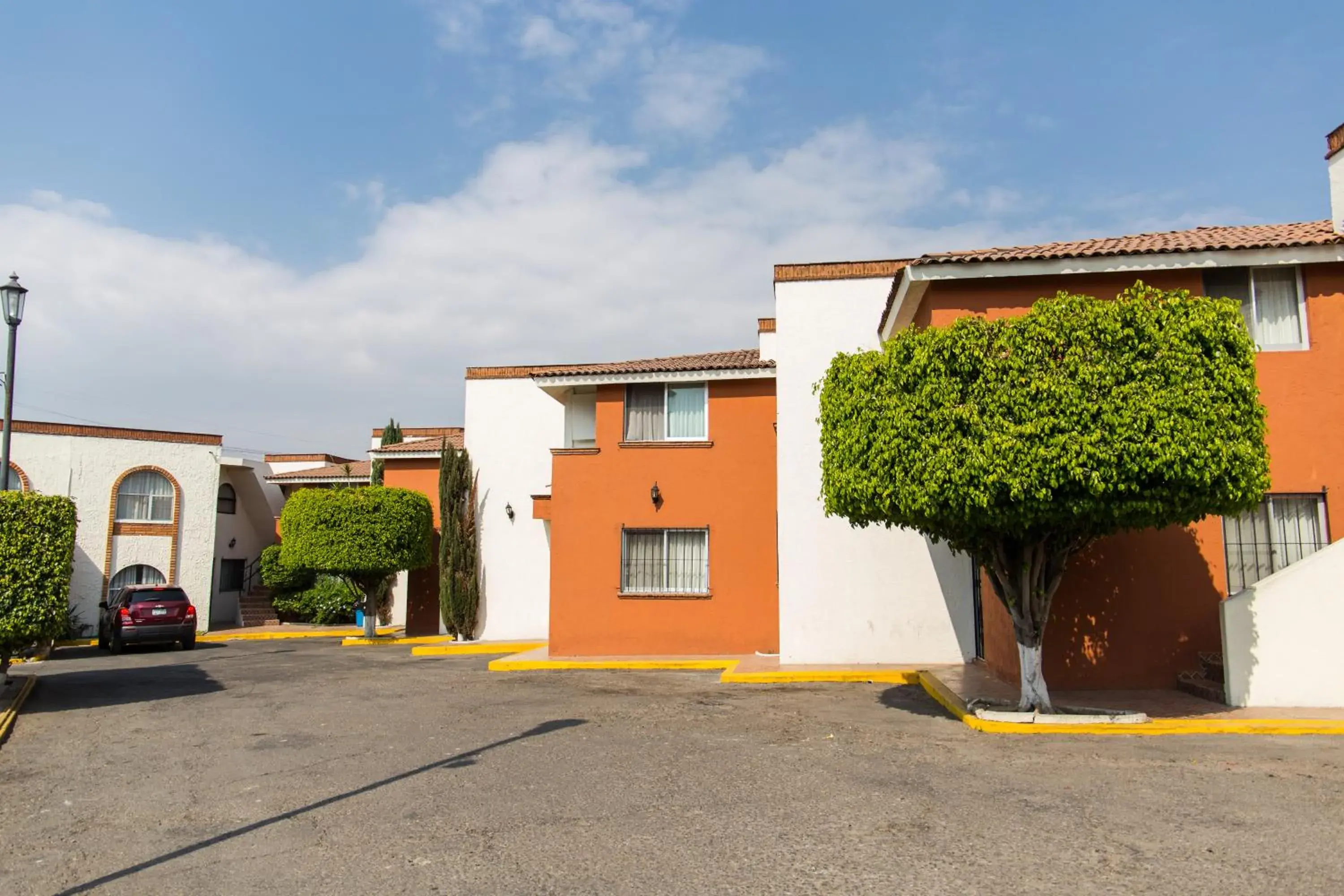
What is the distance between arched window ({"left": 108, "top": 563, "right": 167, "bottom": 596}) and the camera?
27.3 meters

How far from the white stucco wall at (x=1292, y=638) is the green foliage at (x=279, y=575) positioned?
25.2 m

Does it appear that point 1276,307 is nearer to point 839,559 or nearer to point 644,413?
point 839,559

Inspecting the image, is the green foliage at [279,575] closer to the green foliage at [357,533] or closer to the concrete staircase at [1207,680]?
the green foliage at [357,533]

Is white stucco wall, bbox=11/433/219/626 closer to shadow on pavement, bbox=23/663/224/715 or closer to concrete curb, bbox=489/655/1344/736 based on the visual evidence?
shadow on pavement, bbox=23/663/224/715

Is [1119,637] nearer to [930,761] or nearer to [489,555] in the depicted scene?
[930,761]

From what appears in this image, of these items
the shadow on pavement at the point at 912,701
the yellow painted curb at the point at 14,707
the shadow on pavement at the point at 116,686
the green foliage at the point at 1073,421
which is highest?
the green foliage at the point at 1073,421

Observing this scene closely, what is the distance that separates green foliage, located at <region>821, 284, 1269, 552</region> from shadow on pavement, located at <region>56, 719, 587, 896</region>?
4068 mm

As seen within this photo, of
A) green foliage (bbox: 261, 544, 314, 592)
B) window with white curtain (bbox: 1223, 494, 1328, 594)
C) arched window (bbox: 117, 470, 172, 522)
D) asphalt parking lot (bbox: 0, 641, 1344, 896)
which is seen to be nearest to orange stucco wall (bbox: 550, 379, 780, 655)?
asphalt parking lot (bbox: 0, 641, 1344, 896)

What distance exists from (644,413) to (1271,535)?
10.0 metres

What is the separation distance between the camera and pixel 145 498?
2802 cm

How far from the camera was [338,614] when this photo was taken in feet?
93.7

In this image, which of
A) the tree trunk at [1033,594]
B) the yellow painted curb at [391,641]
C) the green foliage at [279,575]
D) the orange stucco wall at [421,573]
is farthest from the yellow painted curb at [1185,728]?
the green foliage at [279,575]

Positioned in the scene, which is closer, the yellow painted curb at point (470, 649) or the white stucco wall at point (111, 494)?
the yellow painted curb at point (470, 649)

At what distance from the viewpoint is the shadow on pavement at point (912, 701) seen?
1057 cm
